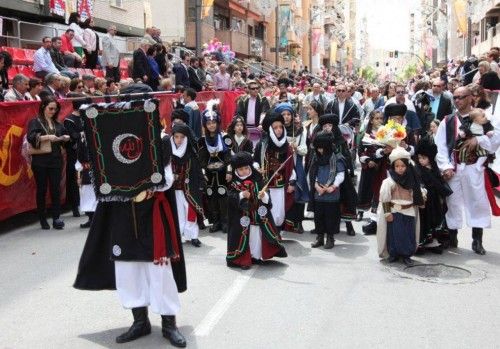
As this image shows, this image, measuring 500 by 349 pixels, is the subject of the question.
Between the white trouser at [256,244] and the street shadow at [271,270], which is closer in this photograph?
the street shadow at [271,270]

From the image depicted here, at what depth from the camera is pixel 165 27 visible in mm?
34000

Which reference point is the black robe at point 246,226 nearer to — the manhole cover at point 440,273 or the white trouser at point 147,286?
the manhole cover at point 440,273

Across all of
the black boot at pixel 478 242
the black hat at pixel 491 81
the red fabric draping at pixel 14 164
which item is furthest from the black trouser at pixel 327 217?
the black hat at pixel 491 81

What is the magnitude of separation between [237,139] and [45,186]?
9.38 ft

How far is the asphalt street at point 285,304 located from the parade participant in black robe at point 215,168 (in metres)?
1.21

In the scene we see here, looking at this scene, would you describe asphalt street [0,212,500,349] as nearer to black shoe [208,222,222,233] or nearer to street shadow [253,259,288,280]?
street shadow [253,259,288,280]

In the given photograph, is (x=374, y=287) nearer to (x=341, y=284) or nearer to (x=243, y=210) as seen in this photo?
(x=341, y=284)

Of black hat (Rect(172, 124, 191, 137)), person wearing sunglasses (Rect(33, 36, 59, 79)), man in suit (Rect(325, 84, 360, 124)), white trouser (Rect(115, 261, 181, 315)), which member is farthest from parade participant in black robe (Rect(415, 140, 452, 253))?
person wearing sunglasses (Rect(33, 36, 59, 79))

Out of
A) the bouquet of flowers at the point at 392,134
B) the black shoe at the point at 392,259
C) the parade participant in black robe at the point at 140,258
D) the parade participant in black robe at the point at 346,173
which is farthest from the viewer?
the parade participant in black robe at the point at 346,173

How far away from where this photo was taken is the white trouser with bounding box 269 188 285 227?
28.5ft

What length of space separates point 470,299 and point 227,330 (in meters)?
2.38

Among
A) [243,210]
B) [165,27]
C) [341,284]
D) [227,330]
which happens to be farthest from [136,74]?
[165,27]

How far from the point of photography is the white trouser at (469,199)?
784 cm

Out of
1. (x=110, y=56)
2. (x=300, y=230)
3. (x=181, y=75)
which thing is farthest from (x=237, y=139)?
(x=110, y=56)
